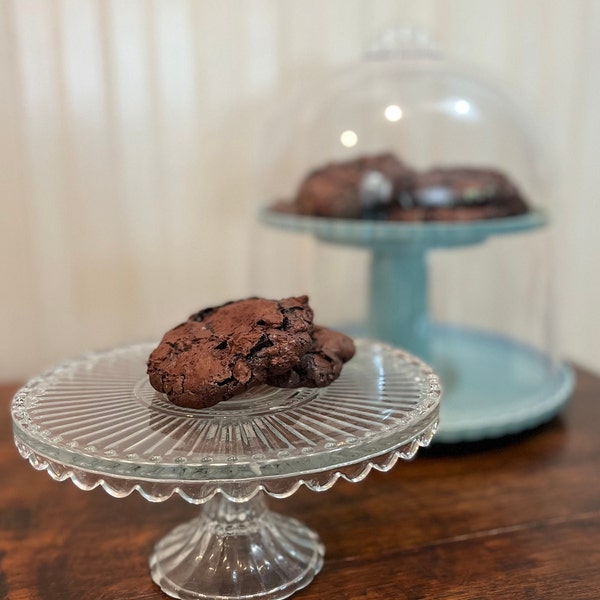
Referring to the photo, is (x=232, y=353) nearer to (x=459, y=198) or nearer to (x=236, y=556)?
(x=236, y=556)

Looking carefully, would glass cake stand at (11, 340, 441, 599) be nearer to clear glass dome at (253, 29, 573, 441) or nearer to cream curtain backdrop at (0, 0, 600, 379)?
clear glass dome at (253, 29, 573, 441)

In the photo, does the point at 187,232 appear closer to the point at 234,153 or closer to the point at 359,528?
the point at 234,153

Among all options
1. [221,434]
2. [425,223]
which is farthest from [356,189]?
[221,434]

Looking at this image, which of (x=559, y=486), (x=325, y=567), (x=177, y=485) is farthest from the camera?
(x=559, y=486)

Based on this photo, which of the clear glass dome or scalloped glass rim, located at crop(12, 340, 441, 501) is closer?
scalloped glass rim, located at crop(12, 340, 441, 501)

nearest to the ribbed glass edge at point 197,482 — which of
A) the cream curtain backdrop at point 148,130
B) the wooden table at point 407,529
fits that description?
the wooden table at point 407,529

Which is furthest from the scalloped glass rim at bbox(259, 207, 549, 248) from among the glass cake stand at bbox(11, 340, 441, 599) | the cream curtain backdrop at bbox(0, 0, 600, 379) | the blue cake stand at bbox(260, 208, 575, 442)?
the cream curtain backdrop at bbox(0, 0, 600, 379)

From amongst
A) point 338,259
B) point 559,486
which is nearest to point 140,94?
point 338,259

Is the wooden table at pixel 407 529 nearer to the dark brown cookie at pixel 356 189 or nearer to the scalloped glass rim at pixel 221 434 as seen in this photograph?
the scalloped glass rim at pixel 221 434
